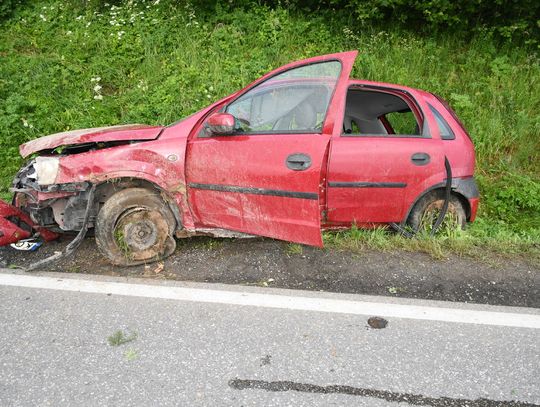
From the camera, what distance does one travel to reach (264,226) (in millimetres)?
3891

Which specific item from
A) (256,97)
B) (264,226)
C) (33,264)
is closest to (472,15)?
(256,97)

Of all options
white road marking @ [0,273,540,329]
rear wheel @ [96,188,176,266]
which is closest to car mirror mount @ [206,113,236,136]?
rear wheel @ [96,188,176,266]

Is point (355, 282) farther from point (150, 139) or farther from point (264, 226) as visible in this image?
point (150, 139)

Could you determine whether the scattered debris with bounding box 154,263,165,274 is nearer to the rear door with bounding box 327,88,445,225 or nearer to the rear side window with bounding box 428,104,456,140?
the rear door with bounding box 327,88,445,225

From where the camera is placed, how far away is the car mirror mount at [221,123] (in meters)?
3.66

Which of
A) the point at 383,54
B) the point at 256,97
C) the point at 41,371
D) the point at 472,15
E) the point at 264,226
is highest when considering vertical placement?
the point at 472,15

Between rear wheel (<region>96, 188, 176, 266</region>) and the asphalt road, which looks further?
rear wheel (<region>96, 188, 176, 266</region>)

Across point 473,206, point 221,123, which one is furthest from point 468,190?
point 221,123

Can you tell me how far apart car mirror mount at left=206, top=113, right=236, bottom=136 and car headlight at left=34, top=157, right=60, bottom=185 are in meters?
1.34

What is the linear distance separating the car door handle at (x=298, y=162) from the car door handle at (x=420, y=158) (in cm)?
111

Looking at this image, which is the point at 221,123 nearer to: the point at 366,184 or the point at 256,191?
the point at 256,191

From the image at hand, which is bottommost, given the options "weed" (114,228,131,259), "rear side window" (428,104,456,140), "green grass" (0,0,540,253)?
"weed" (114,228,131,259)

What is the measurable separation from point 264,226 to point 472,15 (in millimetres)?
5680

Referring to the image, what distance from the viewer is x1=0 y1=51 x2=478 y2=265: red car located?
12.2ft
